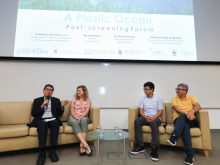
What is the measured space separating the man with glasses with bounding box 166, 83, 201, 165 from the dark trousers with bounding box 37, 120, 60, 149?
1.40 m

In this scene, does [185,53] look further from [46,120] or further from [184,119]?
[46,120]

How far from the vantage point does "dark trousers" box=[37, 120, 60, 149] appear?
1911 mm

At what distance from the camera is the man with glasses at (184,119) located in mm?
1922

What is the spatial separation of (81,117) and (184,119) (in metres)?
1.41

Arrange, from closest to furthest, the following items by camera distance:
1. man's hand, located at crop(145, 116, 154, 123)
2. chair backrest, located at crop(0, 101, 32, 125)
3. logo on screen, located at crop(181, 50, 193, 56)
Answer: man's hand, located at crop(145, 116, 154, 123) < chair backrest, located at crop(0, 101, 32, 125) < logo on screen, located at crop(181, 50, 193, 56)

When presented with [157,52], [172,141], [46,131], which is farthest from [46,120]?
[157,52]

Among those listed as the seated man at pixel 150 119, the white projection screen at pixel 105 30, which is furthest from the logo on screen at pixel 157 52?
the seated man at pixel 150 119

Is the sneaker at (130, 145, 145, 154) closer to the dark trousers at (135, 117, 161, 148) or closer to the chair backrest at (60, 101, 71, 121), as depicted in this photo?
the dark trousers at (135, 117, 161, 148)

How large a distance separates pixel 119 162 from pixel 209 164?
41.5 inches

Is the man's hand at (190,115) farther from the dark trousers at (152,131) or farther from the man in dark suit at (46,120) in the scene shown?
the man in dark suit at (46,120)

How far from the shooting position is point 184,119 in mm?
2070

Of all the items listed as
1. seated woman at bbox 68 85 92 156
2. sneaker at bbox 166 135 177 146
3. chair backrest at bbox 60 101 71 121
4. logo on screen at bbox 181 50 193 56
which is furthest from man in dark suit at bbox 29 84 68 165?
logo on screen at bbox 181 50 193 56

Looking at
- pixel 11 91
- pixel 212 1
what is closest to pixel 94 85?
pixel 11 91

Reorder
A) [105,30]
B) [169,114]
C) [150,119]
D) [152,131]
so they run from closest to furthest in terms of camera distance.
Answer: [152,131], [150,119], [169,114], [105,30]
